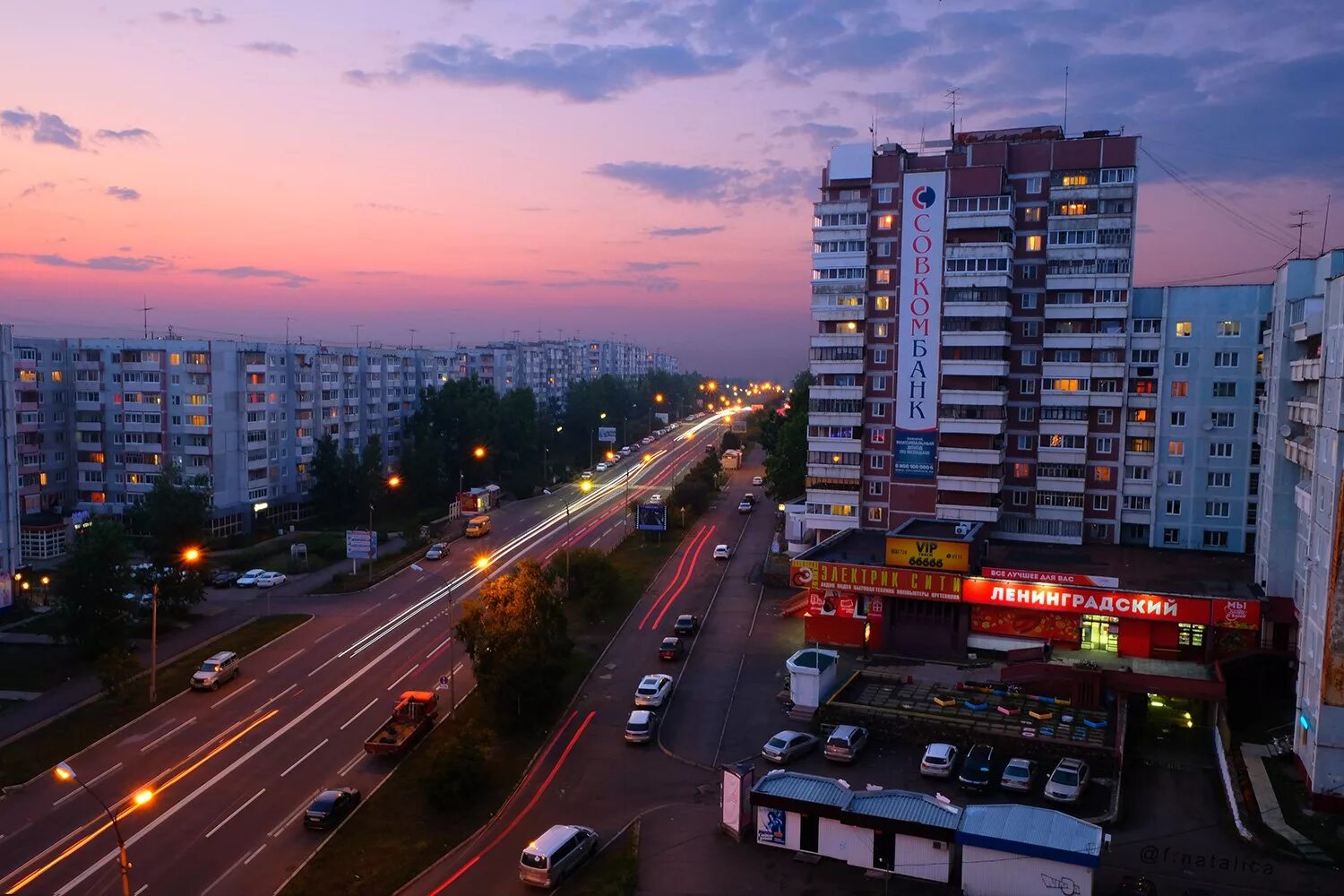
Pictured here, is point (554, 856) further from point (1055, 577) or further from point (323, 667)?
point (1055, 577)

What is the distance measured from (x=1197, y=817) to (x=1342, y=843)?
134 inches

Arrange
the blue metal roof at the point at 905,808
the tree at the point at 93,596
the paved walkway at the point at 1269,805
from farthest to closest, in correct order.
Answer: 1. the tree at the point at 93,596
2. the paved walkway at the point at 1269,805
3. the blue metal roof at the point at 905,808

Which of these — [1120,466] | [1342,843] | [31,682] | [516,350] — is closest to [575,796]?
[1342,843]

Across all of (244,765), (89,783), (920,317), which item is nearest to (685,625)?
(244,765)

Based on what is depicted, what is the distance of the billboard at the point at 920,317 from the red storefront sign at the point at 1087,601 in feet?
38.5

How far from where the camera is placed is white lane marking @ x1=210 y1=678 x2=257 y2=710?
117ft

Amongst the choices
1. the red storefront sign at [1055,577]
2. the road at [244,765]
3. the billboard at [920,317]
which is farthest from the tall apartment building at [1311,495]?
the road at [244,765]

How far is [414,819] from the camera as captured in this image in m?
27.4

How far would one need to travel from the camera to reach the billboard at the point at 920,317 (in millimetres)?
50500

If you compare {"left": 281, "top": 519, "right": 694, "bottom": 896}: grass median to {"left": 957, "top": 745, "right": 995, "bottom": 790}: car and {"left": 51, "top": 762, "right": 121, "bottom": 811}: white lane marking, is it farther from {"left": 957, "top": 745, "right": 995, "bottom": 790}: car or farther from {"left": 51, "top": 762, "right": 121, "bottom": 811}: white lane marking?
{"left": 957, "top": 745, "right": 995, "bottom": 790}: car

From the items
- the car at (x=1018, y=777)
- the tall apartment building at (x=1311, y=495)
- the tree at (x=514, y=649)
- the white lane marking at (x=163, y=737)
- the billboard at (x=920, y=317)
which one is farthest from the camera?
the billboard at (x=920, y=317)

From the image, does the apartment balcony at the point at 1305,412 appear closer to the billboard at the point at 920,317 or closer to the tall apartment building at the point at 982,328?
the tall apartment building at the point at 982,328

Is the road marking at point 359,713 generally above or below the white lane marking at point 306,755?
above

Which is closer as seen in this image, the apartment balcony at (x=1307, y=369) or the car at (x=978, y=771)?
the car at (x=978, y=771)
